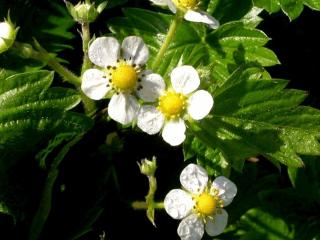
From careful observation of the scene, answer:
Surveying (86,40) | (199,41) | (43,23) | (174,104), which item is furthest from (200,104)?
(43,23)

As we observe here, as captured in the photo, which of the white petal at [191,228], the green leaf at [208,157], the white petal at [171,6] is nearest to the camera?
the white petal at [171,6]

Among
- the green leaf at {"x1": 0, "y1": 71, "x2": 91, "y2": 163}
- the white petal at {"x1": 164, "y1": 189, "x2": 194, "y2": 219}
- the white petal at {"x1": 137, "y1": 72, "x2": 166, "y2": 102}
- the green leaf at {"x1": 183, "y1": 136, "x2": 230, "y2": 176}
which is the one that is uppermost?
the white petal at {"x1": 137, "y1": 72, "x2": 166, "y2": 102}

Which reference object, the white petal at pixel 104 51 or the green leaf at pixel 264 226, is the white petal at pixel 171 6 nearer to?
the white petal at pixel 104 51

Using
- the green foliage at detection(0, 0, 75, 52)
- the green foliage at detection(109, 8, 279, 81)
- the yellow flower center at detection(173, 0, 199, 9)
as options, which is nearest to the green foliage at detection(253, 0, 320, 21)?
the green foliage at detection(109, 8, 279, 81)

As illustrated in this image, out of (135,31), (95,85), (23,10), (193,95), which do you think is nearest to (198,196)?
(193,95)

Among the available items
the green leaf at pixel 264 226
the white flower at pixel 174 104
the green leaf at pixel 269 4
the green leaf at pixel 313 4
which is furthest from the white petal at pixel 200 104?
the green leaf at pixel 264 226

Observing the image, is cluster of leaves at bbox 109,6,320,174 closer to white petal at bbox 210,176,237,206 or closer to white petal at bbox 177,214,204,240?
white petal at bbox 210,176,237,206

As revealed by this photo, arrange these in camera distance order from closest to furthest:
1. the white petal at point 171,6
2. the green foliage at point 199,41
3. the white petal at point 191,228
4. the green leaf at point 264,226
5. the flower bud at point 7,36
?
the flower bud at point 7,36 < the white petal at point 171,6 < the white petal at point 191,228 < the green foliage at point 199,41 < the green leaf at point 264,226
